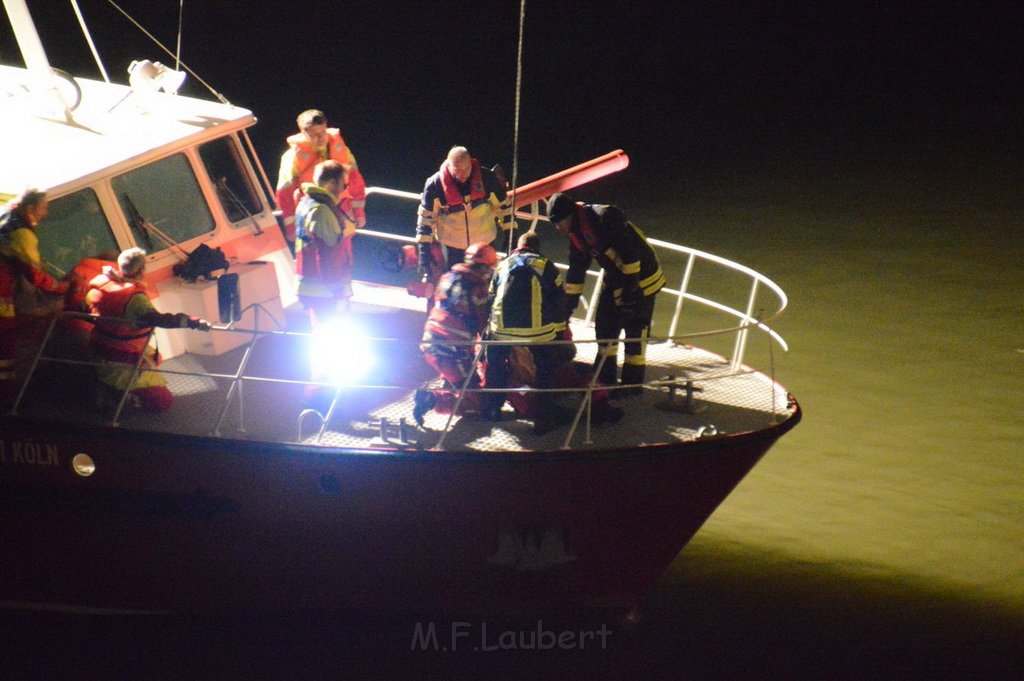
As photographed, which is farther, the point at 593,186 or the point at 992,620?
the point at 593,186

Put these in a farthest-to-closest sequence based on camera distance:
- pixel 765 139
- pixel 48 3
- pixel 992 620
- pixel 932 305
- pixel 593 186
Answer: pixel 48 3 → pixel 765 139 → pixel 593 186 → pixel 932 305 → pixel 992 620

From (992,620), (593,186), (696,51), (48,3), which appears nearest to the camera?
(992,620)

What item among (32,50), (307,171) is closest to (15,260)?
(32,50)

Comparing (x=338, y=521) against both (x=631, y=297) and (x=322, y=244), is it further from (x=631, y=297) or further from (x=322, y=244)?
(x=631, y=297)

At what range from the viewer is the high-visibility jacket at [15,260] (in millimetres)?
7051

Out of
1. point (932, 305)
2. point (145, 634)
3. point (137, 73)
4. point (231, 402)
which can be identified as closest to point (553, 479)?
point (231, 402)

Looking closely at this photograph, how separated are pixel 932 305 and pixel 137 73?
853 cm

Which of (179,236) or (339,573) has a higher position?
(179,236)

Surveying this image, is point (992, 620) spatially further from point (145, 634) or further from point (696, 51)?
point (696, 51)

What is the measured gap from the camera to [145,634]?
775cm

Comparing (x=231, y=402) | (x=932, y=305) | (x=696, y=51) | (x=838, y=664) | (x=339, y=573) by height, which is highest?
(x=696, y=51)

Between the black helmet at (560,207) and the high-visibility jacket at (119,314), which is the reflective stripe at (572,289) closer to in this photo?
the black helmet at (560,207)

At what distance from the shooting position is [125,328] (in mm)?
7152

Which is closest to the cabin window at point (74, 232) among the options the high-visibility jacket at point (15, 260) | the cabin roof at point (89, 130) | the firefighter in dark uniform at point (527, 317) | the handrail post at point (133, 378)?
the cabin roof at point (89, 130)
